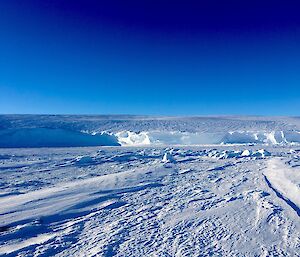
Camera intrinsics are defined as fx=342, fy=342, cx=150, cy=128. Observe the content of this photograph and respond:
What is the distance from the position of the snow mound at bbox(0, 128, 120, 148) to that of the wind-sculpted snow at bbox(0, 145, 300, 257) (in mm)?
7011

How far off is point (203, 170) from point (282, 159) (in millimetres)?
3275

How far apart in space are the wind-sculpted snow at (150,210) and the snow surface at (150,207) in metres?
0.01

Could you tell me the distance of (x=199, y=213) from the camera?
17.3 feet

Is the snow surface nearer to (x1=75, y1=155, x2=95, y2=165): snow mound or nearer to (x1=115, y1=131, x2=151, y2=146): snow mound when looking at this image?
(x1=75, y1=155, x2=95, y2=165): snow mound

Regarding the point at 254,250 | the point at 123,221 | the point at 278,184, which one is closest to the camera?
the point at 254,250

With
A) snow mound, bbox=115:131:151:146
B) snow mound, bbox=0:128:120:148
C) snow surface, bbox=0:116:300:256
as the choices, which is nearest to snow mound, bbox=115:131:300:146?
snow mound, bbox=115:131:151:146

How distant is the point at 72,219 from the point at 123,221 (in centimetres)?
78

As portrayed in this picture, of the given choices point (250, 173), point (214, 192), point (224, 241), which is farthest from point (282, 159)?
point (224, 241)

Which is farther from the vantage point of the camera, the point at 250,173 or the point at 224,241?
the point at 250,173

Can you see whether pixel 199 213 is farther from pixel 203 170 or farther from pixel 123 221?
pixel 203 170

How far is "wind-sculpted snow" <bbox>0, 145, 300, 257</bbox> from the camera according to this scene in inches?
163

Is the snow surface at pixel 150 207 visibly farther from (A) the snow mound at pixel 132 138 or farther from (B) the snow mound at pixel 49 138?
(A) the snow mound at pixel 132 138

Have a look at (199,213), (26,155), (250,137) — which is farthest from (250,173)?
(250,137)

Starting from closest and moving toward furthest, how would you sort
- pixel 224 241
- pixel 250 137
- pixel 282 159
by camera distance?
pixel 224 241 < pixel 282 159 < pixel 250 137
